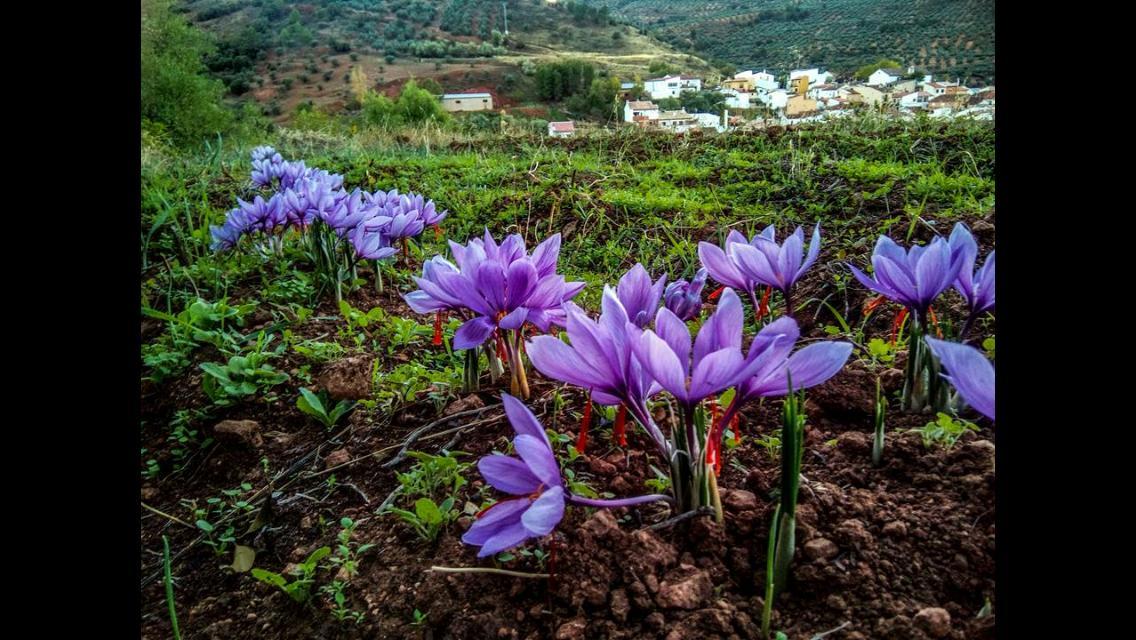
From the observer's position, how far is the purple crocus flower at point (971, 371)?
0.50 meters

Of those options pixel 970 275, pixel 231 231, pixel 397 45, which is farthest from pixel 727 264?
pixel 397 45

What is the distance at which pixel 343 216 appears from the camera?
2010mm

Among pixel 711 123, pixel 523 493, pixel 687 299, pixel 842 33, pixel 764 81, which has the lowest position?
pixel 523 493

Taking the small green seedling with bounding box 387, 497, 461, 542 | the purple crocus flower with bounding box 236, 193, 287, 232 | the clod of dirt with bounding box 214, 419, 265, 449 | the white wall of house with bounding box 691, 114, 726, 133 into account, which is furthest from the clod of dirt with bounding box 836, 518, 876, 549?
the white wall of house with bounding box 691, 114, 726, 133

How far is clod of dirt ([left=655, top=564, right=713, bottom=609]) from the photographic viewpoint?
0.72 metres

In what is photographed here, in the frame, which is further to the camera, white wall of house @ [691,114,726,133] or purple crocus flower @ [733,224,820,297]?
white wall of house @ [691,114,726,133]

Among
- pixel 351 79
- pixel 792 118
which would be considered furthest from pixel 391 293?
pixel 351 79

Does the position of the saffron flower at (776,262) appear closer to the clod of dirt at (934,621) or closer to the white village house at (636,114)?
the clod of dirt at (934,621)

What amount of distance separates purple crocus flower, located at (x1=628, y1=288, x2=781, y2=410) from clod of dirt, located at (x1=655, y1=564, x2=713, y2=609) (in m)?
0.21

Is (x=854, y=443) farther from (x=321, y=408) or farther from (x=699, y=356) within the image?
(x=321, y=408)

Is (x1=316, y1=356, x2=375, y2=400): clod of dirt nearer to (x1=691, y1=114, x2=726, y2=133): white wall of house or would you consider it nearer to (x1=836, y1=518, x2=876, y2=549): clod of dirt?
(x1=836, y1=518, x2=876, y2=549): clod of dirt

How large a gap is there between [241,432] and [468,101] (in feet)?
168

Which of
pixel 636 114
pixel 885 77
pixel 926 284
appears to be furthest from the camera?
pixel 636 114
